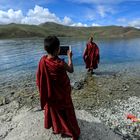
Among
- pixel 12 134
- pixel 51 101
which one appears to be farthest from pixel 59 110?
pixel 12 134

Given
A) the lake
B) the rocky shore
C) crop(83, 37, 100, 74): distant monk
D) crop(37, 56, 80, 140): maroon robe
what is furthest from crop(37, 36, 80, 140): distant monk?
crop(83, 37, 100, 74): distant monk

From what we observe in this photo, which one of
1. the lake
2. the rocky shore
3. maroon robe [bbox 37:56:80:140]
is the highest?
maroon robe [bbox 37:56:80:140]

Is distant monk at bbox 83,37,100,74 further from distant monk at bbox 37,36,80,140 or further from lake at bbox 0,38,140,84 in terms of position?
distant monk at bbox 37,36,80,140

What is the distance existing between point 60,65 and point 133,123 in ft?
15.4

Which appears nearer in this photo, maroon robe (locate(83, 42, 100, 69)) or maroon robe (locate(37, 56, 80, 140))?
maroon robe (locate(37, 56, 80, 140))

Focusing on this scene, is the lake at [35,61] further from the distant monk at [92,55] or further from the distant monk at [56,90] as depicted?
the distant monk at [56,90]

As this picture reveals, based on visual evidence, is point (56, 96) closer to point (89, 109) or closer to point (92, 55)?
point (89, 109)

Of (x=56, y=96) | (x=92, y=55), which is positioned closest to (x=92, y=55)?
(x=92, y=55)

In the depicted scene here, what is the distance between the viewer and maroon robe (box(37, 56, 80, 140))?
256 inches

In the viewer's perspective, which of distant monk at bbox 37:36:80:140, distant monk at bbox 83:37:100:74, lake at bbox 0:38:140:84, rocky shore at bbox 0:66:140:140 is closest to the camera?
distant monk at bbox 37:36:80:140

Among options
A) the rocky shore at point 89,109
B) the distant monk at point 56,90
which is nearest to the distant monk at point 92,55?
the rocky shore at point 89,109

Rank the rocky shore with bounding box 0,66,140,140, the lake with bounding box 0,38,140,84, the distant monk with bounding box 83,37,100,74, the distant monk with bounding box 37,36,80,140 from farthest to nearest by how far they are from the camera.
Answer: the lake with bounding box 0,38,140,84
the distant monk with bounding box 83,37,100,74
the rocky shore with bounding box 0,66,140,140
the distant monk with bounding box 37,36,80,140

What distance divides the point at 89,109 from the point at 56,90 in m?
4.97

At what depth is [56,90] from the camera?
667 cm
